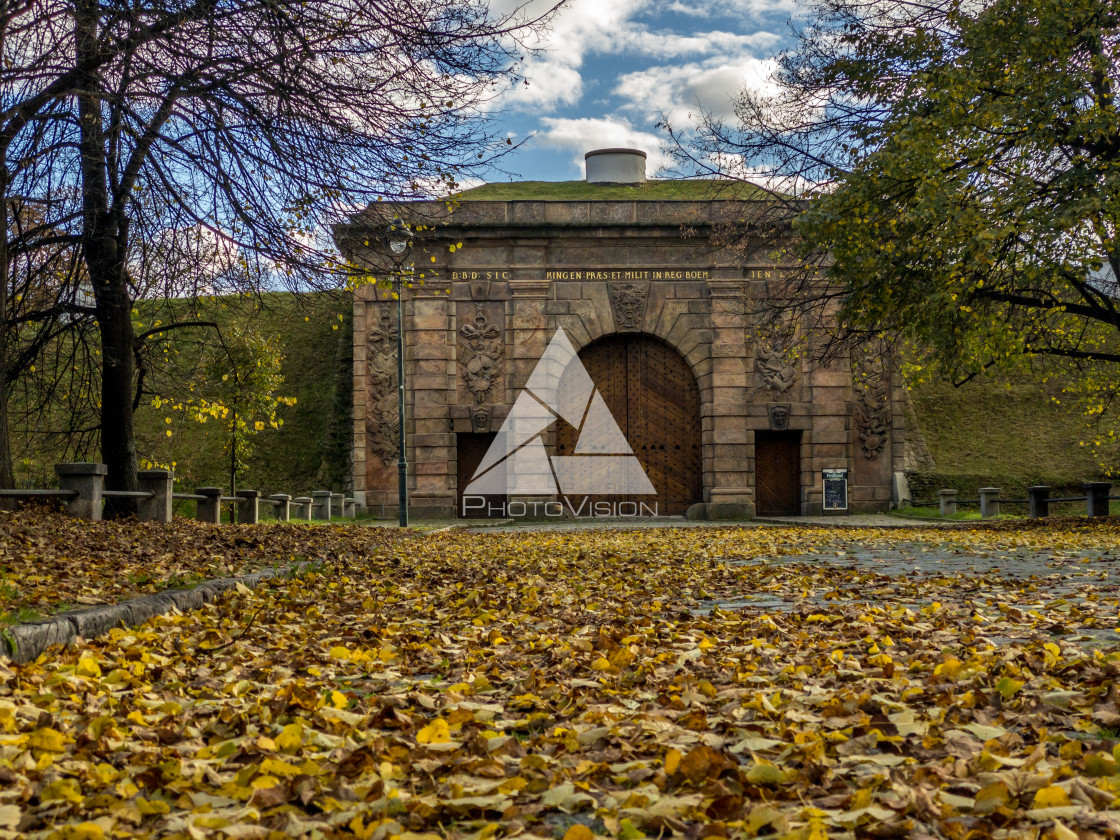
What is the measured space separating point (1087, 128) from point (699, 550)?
25.0ft

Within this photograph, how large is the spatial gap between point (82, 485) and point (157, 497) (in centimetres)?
262

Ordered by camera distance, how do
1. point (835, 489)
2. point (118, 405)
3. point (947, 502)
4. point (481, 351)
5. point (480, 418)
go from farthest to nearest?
1. point (481, 351)
2. point (835, 489)
3. point (480, 418)
4. point (947, 502)
5. point (118, 405)

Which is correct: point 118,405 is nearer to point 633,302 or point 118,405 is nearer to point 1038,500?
point 633,302

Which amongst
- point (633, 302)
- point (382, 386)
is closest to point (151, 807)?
point (382, 386)

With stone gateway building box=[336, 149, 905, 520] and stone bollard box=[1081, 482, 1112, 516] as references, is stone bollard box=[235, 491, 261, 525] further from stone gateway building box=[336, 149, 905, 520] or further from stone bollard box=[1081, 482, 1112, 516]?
stone bollard box=[1081, 482, 1112, 516]

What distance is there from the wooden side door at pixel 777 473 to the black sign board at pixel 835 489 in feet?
3.30

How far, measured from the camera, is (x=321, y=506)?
24.7 meters

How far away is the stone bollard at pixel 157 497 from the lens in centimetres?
1578

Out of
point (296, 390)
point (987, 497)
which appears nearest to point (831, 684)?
point (987, 497)

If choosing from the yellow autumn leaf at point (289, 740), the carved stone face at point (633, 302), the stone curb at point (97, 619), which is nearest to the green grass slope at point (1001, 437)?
the carved stone face at point (633, 302)

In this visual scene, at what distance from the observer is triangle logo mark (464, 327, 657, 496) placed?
27.6 meters

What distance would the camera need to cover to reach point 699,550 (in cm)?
1375

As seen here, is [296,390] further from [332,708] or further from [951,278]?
[332,708]

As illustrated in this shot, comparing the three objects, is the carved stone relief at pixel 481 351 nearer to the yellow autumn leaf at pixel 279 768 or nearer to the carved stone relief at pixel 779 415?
the carved stone relief at pixel 779 415
